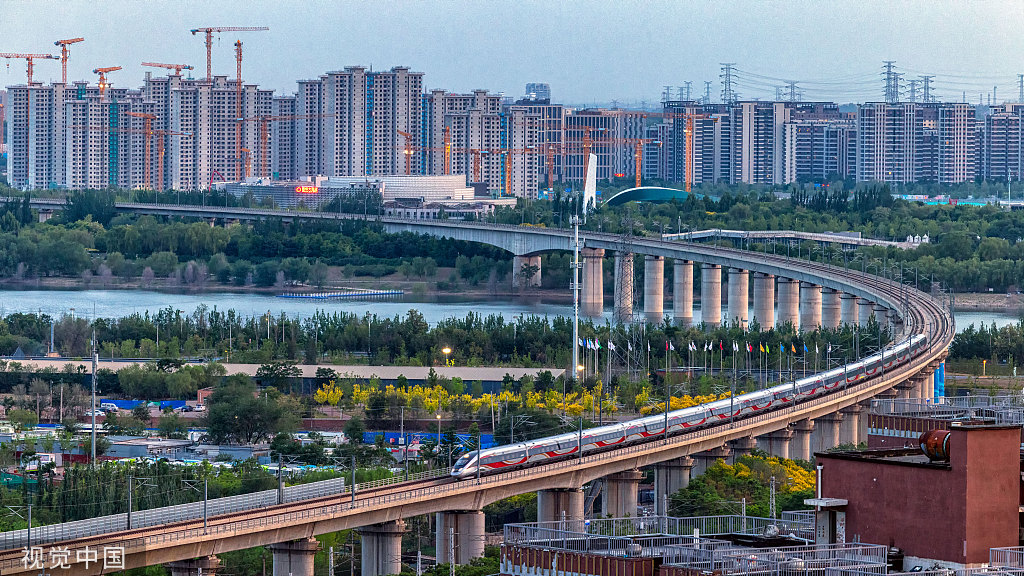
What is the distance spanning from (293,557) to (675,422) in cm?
1134

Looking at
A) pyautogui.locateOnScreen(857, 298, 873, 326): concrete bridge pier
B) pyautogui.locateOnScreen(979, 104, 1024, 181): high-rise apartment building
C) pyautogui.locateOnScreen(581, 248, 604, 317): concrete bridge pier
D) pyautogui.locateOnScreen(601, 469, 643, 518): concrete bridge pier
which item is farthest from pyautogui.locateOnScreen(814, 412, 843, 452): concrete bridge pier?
pyautogui.locateOnScreen(979, 104, 1024, 181): high-rise apartment building

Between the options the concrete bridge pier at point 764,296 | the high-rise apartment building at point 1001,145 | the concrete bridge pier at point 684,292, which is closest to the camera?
the concrete bridge pier at point 764,296

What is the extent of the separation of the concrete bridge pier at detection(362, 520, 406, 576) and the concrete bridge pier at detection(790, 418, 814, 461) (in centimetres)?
1454

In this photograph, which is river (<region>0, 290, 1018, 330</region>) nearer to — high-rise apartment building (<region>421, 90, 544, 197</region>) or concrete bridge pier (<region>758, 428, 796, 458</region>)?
concrete bridge pier (<region>758, 428, 796, 458</region>)

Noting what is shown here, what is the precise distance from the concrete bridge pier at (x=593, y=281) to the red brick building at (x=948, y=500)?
6456 cm

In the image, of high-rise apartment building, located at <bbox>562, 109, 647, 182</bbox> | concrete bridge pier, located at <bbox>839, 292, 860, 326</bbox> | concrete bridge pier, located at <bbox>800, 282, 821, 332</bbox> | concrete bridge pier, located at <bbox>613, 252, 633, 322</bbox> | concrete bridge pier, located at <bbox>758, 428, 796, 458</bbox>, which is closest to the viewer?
concrete bridge pier, located at <bbox>758, 428, 796, 458</bbox>

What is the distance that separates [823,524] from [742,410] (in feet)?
79.3

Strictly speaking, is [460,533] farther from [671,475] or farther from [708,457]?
[708,457]

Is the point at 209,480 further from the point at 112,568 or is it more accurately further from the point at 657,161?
the point at 657,161

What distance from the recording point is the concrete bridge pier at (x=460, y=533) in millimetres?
28344

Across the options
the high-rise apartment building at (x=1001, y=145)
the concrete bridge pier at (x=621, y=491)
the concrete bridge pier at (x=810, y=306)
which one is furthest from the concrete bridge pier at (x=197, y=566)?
the high-rise apartment building at (x=1001, y=145)

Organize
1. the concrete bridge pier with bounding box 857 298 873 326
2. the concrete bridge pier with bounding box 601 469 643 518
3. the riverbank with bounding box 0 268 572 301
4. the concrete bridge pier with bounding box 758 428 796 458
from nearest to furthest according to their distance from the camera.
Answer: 1. the concrete bridge pier with bounding box 601 469 643 518
2. the concrete bridge pier with bounding box 758 428 796 458
3. the concrete bridge pier with bounding box 857 298 873 326
4. the riverbank with bounding box 0 268 572 301

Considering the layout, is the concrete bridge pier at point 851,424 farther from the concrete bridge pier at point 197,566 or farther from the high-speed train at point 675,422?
the concrete bridge pier at point 197,566

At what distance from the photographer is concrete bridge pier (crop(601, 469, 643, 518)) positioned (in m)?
33.3
